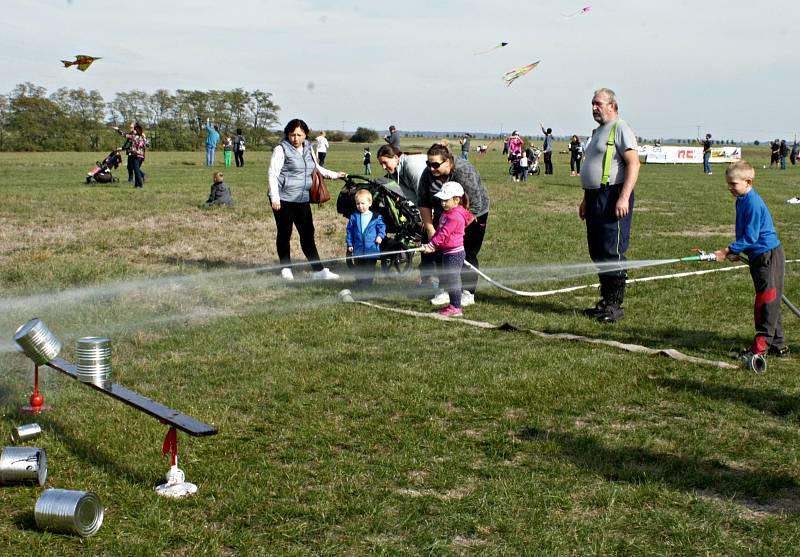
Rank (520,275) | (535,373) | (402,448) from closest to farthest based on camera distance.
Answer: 1. (402,448)
2. (535,373)
3. (520,275)

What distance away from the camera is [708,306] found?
34.3 feet

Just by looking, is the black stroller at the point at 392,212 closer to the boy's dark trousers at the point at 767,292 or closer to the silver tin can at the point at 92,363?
the boy's dark trousers at the point at 767,292

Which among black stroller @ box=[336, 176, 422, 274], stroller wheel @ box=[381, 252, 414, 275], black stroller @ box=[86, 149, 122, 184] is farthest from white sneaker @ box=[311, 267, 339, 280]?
black stroller @ box=[86, 149, 122, 184]

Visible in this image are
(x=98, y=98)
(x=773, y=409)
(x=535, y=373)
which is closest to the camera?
(x=773, y=409)

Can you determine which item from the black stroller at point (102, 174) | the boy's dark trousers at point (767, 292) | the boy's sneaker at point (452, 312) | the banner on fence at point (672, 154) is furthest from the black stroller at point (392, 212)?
the banner on fence at point (672, 154)

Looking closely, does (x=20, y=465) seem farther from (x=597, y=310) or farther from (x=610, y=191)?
(x=610, y=191)

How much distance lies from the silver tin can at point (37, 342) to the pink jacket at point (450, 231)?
5200 millimetres

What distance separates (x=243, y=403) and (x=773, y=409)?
4061mm

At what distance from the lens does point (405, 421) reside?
246 inches

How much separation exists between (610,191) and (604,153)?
0.44 metres

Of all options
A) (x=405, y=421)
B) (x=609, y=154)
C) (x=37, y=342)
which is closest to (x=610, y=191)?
(x=609, y=154)

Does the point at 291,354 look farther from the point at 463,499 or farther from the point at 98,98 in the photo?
the point at 98,98

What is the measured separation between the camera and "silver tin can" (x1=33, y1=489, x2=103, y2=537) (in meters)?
4.35

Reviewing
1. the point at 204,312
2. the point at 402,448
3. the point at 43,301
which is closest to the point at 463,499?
the point at 402,448
